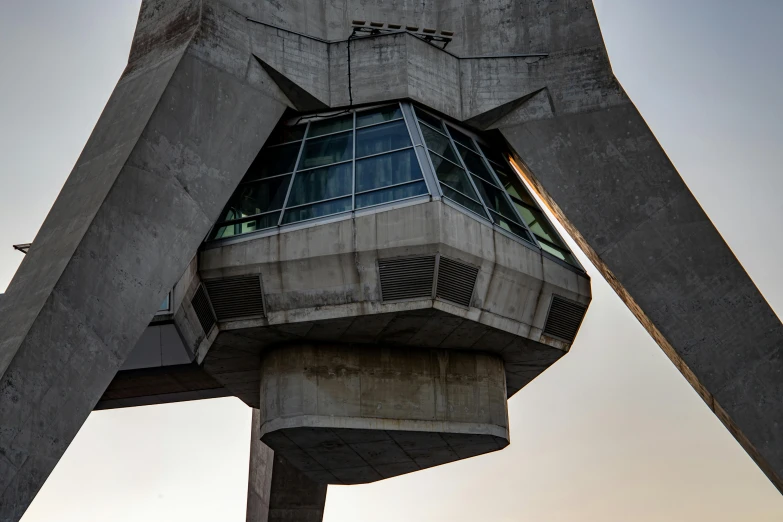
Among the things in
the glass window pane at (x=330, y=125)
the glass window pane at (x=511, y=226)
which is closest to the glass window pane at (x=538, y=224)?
the glass window pane at (x=511, y=226)

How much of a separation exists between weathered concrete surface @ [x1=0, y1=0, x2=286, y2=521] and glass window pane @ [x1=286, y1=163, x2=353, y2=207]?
3.82 ft

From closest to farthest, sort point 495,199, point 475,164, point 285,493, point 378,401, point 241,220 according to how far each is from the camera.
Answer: point 378,401, point 241,220, point 495,199, point 475,164, point 285,493

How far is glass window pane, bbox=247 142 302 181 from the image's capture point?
1063 inches

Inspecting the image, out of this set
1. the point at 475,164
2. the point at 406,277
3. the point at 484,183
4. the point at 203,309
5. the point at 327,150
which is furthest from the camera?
the point at 475,164

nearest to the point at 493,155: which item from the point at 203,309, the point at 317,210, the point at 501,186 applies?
the point at 501,186

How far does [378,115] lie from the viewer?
88.6 feet

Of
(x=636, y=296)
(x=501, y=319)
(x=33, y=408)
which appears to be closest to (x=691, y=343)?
(x=636, y=296)

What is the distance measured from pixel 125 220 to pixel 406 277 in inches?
212

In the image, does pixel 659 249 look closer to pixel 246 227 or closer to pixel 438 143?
pixel 438 143

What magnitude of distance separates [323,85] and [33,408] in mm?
9531

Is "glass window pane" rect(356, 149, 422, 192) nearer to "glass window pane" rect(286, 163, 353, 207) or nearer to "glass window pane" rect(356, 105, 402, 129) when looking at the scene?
"glass window pane" rect(286, 163, 353, 207)

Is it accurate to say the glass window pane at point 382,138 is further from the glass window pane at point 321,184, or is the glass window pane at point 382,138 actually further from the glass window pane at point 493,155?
the glass window pane at point 493,155

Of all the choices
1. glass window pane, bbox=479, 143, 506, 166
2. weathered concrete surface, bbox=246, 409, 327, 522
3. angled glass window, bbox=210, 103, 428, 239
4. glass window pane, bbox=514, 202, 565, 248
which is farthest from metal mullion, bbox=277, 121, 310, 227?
weathered concrete surface, bbox=246, 409, 327, 522

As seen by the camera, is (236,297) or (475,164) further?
(475,164)
